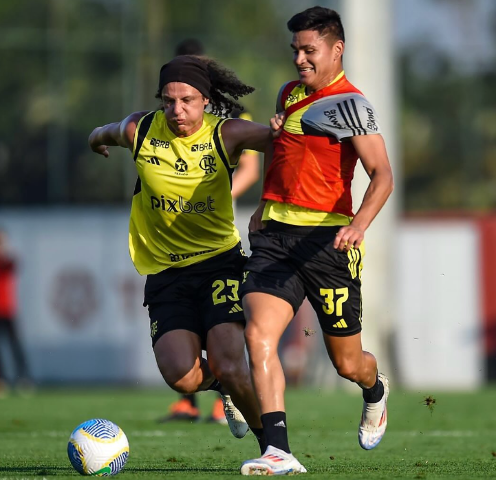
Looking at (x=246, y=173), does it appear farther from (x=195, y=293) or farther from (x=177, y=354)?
(x=177, y=354)

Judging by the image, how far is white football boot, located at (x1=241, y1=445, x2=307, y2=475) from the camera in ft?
18.9

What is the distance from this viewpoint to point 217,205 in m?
6.78

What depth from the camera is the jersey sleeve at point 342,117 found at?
241 inches

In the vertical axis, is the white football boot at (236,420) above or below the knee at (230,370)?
below

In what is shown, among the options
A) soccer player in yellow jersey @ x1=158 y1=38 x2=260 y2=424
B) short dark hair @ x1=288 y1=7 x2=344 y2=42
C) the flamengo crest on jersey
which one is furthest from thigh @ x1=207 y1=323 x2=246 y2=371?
soccer player in yellow jersey @ x1=158 y1=38 x2=260 y2=424

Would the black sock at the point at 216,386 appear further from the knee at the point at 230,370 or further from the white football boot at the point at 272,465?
the white football boot at the point at 272,465

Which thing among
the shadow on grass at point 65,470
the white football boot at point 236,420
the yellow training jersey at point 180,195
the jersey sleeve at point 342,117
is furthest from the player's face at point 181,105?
the shadow on grass at point 65,470

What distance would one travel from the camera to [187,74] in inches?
259

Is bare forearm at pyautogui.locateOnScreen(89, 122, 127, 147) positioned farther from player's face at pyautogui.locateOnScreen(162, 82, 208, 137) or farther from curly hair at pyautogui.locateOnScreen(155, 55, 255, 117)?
player's face at pyautogui.locateOnScreen(162, 82, 208, 137)

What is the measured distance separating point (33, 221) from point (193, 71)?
11.9m

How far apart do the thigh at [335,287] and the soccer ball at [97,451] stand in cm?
130

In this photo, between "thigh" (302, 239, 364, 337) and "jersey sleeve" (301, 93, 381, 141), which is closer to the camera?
"jersey sleeve" (301, 93, 381, 141)

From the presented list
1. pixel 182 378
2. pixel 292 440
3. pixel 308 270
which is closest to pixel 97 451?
pixel 182 378

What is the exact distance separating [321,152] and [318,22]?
0.72 metres
